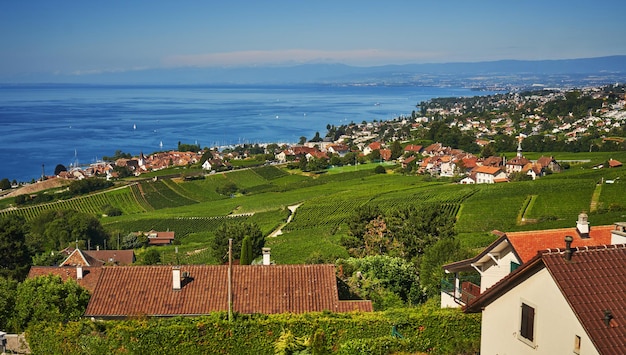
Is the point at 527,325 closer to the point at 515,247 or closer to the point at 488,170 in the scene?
the point at 515,247

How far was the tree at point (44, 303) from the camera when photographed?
1341cm

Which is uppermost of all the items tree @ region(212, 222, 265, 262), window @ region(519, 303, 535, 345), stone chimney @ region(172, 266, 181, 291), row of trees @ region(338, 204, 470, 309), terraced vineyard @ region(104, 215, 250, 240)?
window @ region(519, 303, 535, 345)

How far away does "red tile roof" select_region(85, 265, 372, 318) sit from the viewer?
1352 centimetres

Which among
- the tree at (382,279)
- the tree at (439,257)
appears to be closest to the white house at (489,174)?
the tree at (439,257)

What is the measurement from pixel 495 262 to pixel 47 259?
26366 millimetres

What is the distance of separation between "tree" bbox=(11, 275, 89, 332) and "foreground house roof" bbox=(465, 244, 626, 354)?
34.9 feet

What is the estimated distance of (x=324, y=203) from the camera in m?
52.6

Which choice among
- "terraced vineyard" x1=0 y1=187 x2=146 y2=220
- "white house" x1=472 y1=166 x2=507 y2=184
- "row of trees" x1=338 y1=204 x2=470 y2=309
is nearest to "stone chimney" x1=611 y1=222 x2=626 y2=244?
"row of trees" x1=338 y1=204 x2=470 y2=309

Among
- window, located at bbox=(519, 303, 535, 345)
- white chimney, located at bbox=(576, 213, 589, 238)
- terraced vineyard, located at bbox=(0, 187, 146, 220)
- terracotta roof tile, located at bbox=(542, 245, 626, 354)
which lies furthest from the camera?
terraced vineyard, located at bbox=(0, 187, 146, 220)

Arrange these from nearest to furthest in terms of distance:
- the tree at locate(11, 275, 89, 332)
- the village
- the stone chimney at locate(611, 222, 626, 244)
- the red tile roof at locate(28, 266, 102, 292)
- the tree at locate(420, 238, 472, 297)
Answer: the stone chimney at locate(611, 222, 626, 244), the tree at locate(11, 275, 89, 332), the red tile roof at locate(28, 266, 102, 292), the tree at locate(420, 238, 472, 297), the village

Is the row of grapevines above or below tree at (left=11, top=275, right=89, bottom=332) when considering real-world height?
below

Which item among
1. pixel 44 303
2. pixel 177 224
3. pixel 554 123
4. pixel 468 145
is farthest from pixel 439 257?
pixel 554 123

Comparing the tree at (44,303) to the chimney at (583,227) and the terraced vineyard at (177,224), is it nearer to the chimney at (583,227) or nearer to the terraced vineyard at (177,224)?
the chimney at (583,227)

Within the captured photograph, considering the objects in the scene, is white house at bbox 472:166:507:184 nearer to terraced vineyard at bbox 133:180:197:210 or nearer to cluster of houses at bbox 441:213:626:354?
terraced vineyard at bbox 133:180:197:210
